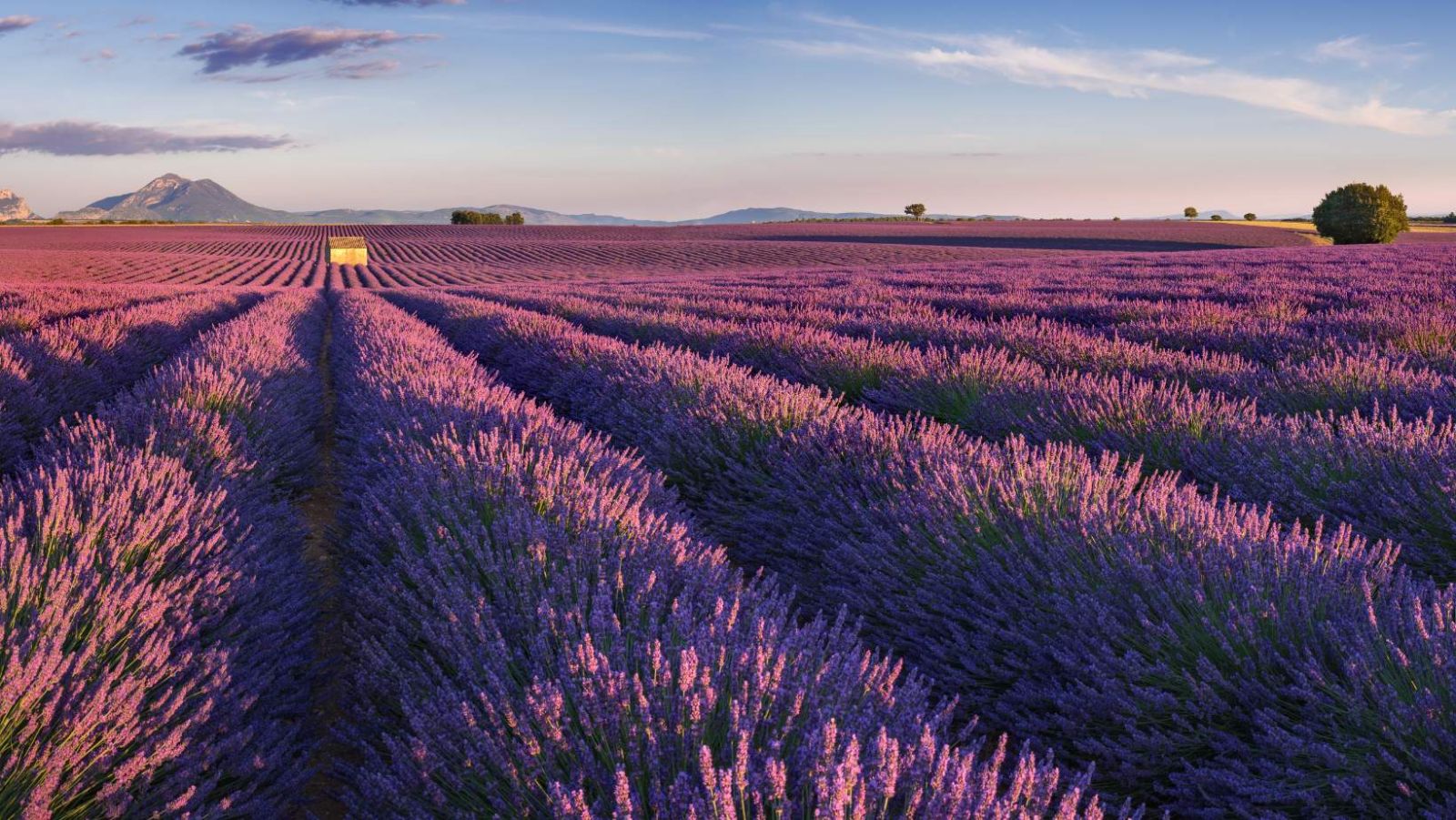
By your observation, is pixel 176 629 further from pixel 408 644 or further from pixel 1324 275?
pixel 1324 275

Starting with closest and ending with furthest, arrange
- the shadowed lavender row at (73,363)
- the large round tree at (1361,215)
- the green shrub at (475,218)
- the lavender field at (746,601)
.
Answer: the lavender field at (746,601) < the shadowed lavender row at (73,363) < the large round tree at (1361,215) < the green shrub at (475,218)

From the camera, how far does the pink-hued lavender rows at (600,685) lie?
1.20 meters

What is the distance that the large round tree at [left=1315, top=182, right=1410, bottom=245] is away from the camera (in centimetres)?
4069

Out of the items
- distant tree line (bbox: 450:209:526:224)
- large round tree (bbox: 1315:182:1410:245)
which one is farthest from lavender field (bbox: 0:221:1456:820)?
distant tree line (bbox: 450:209:526:224)

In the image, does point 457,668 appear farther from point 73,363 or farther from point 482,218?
point 482,218

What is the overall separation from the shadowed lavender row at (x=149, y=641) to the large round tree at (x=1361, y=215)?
1925 inches

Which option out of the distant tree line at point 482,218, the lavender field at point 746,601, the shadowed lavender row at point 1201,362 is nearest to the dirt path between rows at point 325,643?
the lavender field at point 746,601

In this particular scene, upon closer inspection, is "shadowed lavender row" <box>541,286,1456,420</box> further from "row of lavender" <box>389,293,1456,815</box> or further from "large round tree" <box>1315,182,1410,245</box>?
"large round tree" <box>1315,182,1410,245</box>


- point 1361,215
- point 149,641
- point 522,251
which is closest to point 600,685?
point 149,641

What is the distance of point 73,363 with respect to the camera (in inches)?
249

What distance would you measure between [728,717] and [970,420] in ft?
10.7

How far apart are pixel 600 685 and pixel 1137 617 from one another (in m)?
1.27

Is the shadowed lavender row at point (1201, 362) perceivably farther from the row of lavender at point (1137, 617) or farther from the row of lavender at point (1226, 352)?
the row of lavender at point (1137, 617)

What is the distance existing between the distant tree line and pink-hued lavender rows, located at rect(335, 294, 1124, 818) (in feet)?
287
